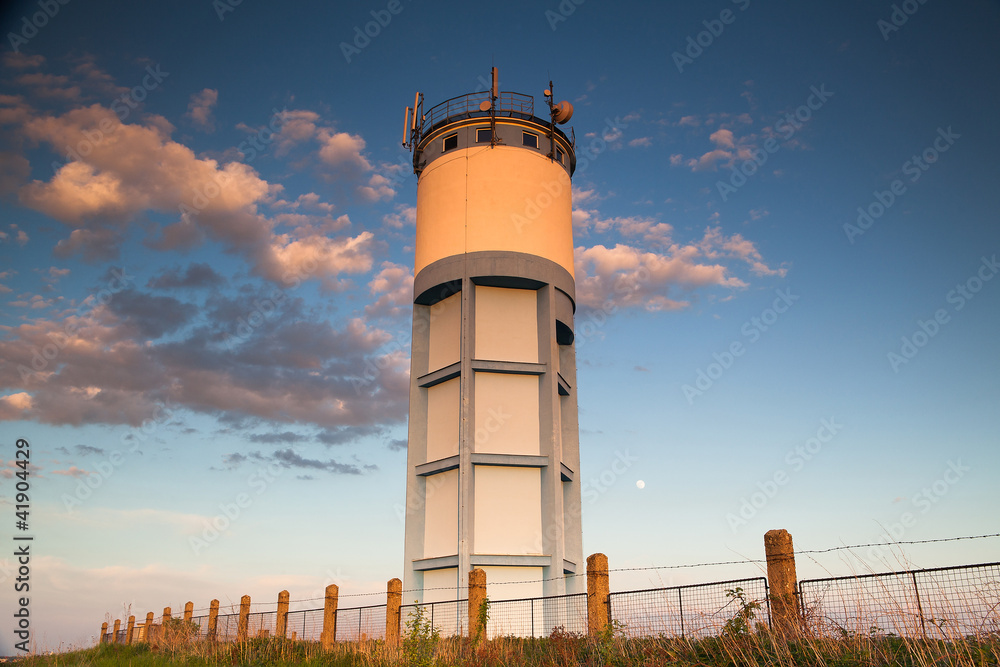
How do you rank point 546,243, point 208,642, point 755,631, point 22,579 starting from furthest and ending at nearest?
1. point 546,243
2. point 208,642
3. point 22,579
4. point 755,631

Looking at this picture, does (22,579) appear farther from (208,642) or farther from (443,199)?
(443,199)

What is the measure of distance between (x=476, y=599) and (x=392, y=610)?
2.98 meters

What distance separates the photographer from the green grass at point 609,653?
7.74 meters

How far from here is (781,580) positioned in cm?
943

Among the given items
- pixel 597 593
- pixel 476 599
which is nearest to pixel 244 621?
pixel 476 599

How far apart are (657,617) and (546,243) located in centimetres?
1572

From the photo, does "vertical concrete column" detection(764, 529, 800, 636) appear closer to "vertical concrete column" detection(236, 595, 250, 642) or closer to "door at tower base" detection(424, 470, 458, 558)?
"door at tower base" detection(424, 470, 458, 558)

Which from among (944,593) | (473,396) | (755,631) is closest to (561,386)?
(473,396)

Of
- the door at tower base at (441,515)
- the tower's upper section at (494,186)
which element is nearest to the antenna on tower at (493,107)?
the tower's upper section at (494,186)

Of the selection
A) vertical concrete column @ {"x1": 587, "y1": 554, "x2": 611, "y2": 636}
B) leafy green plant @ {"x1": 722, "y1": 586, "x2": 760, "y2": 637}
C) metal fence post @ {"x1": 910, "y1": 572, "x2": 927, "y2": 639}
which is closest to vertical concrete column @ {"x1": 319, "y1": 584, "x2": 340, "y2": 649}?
vertical concrete column @ {"x1": 587, "y1": 554, "x2": 611, "y2": 636}

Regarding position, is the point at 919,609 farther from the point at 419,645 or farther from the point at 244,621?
the point at 244,621

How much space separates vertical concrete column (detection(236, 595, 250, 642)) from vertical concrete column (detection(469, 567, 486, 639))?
8.48 metres

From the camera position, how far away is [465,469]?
2188 cm

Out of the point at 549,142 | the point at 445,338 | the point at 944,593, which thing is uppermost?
the point at 549,142
